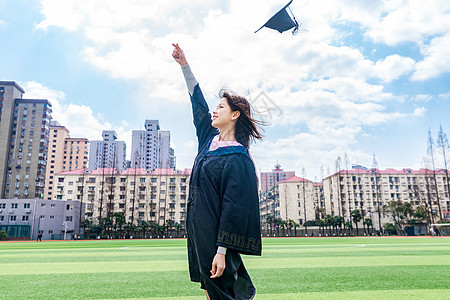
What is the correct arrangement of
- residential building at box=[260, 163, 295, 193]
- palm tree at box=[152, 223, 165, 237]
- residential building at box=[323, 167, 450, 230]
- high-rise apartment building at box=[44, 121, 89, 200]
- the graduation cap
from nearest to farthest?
the graduation cap
palm tree at box=[152, 223, 165, 237]
residential building at box=[323, 167, 450, 230]
high-rise apartment building at box=[44, 121, 89, 200]
residential building at box=[260, 163, 295, 193]

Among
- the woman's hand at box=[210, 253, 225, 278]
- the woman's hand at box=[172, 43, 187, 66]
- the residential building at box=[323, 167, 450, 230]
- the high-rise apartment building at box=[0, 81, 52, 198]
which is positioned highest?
the high-rise apartment building at box=[0, 81, 52, 198]

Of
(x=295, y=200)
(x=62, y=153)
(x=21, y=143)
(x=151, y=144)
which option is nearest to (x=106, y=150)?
(x=62, y=153)

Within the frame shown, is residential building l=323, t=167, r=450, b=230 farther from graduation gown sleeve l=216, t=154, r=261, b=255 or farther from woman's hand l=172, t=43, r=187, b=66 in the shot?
graduation gown sleeve l=216, t=154, r=261, b=255

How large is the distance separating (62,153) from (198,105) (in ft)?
426

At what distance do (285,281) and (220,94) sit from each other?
4497 mm

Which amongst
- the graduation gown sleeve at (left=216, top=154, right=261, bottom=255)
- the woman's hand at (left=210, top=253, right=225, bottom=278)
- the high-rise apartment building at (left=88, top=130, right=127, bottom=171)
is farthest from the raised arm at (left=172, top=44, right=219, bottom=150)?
the high-rise apartment building at (left=88, top=130, right=127, bottom=171)

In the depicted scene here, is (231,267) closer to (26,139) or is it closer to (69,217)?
(69,217)

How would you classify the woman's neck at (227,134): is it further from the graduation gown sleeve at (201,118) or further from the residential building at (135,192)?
the residential building at (135,192)

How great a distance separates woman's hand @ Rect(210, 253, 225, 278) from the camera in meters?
1.95

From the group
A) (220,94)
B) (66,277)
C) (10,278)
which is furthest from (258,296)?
(10,278)

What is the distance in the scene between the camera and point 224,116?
2.44m

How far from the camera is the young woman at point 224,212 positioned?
200 cm

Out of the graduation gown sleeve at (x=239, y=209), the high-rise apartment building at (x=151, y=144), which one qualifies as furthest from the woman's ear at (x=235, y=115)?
the high-rise apartment building at (x=151, y=144)

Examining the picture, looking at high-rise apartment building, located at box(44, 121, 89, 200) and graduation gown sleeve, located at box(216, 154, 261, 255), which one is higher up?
high-rise apartment building, located at box(44, 121, 89, 200)
